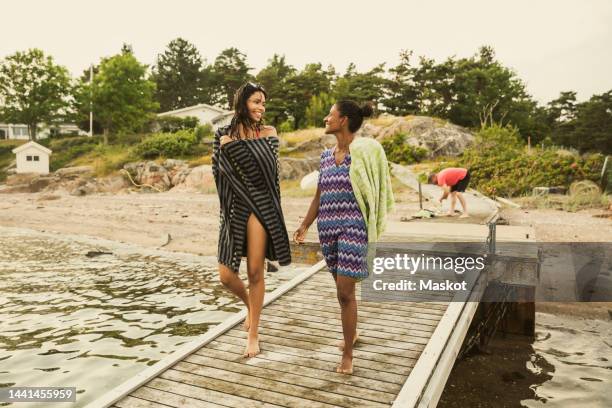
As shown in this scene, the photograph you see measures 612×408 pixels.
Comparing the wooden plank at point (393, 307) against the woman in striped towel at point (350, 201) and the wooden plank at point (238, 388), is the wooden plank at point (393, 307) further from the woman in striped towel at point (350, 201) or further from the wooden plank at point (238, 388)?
the wooden plank at point (238, 388)

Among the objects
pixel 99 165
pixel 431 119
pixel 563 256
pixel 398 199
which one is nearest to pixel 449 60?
pixel 431 119

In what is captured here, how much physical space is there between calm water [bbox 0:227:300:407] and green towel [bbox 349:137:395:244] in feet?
12.4

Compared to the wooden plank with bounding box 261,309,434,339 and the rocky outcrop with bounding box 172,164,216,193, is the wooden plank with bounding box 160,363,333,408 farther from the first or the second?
the rocky outcrop with bounding box 172,164,216,193

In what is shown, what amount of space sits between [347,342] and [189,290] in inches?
256

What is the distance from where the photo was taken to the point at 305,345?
4293 millimetres

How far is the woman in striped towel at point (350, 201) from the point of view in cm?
344

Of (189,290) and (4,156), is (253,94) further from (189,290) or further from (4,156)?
(4,156)

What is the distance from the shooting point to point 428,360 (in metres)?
3.85

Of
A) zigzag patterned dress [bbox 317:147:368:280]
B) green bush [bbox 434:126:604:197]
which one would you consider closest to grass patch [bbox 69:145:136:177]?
green bush [bbox 434:126:604:197]

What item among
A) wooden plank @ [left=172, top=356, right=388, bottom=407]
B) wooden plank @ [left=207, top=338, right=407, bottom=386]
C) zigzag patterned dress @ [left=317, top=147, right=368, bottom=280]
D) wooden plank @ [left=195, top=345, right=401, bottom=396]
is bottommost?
wooden plank @ [left=172, top=356, right=388, bottom=407]

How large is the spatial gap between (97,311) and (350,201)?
6358mm

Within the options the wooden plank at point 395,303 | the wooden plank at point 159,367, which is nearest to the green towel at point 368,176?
the wooden plank at point 159,367

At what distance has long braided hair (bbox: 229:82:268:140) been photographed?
12.4ft

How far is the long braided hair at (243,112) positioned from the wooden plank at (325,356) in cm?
190
